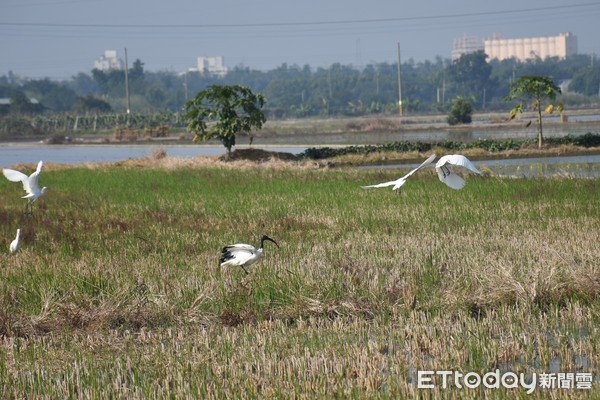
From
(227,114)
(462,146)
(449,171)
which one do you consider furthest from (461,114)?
(449,171)

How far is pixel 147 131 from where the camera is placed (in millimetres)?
57000

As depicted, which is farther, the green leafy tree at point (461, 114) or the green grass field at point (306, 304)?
the green leafy tree at point (461, 114)

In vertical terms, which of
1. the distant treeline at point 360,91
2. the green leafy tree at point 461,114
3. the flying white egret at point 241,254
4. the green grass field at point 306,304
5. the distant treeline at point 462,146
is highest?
the distant treeline at point 360,91

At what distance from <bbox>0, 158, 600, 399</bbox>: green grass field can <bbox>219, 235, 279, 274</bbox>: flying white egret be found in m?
0.21

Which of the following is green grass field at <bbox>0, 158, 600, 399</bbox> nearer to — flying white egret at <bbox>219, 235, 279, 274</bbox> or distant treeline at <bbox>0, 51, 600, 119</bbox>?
flying white egret at <bbox>219, 235, 279, 274</bbox>

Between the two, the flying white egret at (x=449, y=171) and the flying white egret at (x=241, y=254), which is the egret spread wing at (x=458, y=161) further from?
the flying white egret at (x=241, y=254)

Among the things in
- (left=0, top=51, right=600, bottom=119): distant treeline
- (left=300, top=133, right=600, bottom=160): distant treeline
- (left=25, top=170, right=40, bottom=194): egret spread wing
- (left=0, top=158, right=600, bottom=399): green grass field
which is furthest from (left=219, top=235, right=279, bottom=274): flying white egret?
(left=0, top=51, right=600, bottom=119): distant treeline

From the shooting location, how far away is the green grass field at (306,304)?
5.94m

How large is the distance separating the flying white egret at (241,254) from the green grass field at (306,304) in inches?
8.4

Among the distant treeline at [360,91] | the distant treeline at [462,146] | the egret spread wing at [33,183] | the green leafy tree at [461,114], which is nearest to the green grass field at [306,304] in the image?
the egret spread wing at [33,183]

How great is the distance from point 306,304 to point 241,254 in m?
0.83

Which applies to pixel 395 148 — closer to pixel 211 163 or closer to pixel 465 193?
pixel 211 163

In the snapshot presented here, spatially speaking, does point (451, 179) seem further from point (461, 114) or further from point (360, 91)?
point (360, 91)

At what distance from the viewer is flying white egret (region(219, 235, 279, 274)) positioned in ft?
26.7
